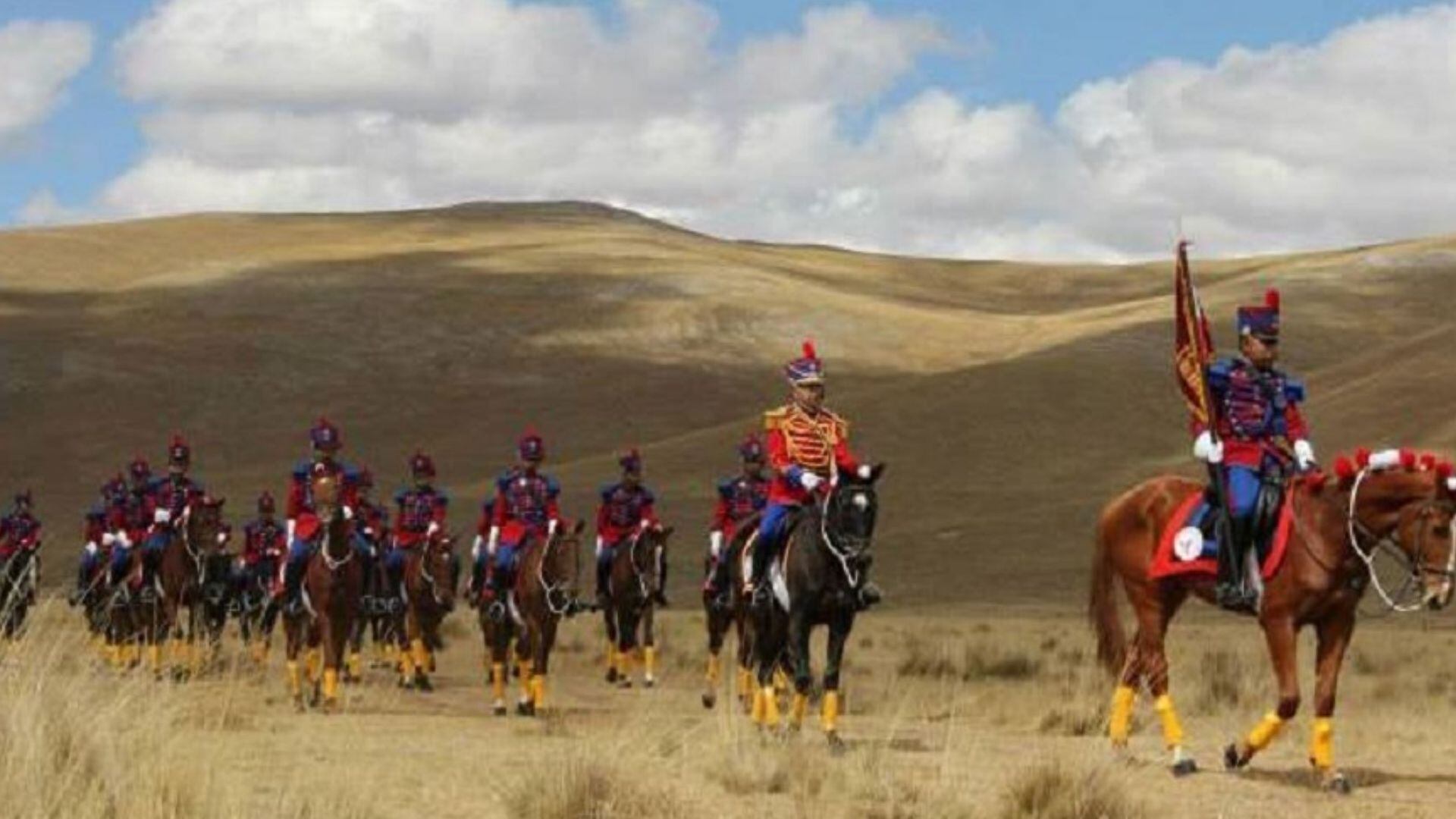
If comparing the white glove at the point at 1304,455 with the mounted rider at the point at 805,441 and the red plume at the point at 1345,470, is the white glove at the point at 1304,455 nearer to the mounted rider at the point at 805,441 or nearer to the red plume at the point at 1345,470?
the red plume at the point at 1345,470

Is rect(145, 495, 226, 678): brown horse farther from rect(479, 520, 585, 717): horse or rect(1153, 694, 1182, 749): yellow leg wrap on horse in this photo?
rect(1153, 694, 1182, 749): yellow leg wrap on horse

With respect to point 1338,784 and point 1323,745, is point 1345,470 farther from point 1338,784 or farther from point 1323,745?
point 1338,784

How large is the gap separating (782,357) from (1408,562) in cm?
9506

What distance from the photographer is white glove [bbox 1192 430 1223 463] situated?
1572cm

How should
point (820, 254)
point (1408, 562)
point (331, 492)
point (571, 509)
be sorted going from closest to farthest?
point (1408, 562), point (331, 492), point (571, 509), point (820, 254)

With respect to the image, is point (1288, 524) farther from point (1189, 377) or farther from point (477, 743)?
point (477, 743)

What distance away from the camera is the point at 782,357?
110 meters

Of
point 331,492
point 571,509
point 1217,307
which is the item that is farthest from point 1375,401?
point 331,492

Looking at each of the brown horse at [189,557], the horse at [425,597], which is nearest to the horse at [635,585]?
the horse at [425,597]

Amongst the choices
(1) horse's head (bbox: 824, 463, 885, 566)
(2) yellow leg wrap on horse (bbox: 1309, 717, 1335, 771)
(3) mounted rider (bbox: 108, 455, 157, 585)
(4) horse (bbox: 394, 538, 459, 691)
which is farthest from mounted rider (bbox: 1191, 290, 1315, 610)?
(3) mounted rider (bbox: 108, 455, 157, 585)

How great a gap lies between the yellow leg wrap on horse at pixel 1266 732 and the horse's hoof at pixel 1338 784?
505mm

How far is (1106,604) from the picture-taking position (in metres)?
17.5

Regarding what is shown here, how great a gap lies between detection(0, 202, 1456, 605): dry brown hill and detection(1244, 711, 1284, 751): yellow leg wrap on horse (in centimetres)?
3682

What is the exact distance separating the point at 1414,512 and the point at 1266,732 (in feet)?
5.67
